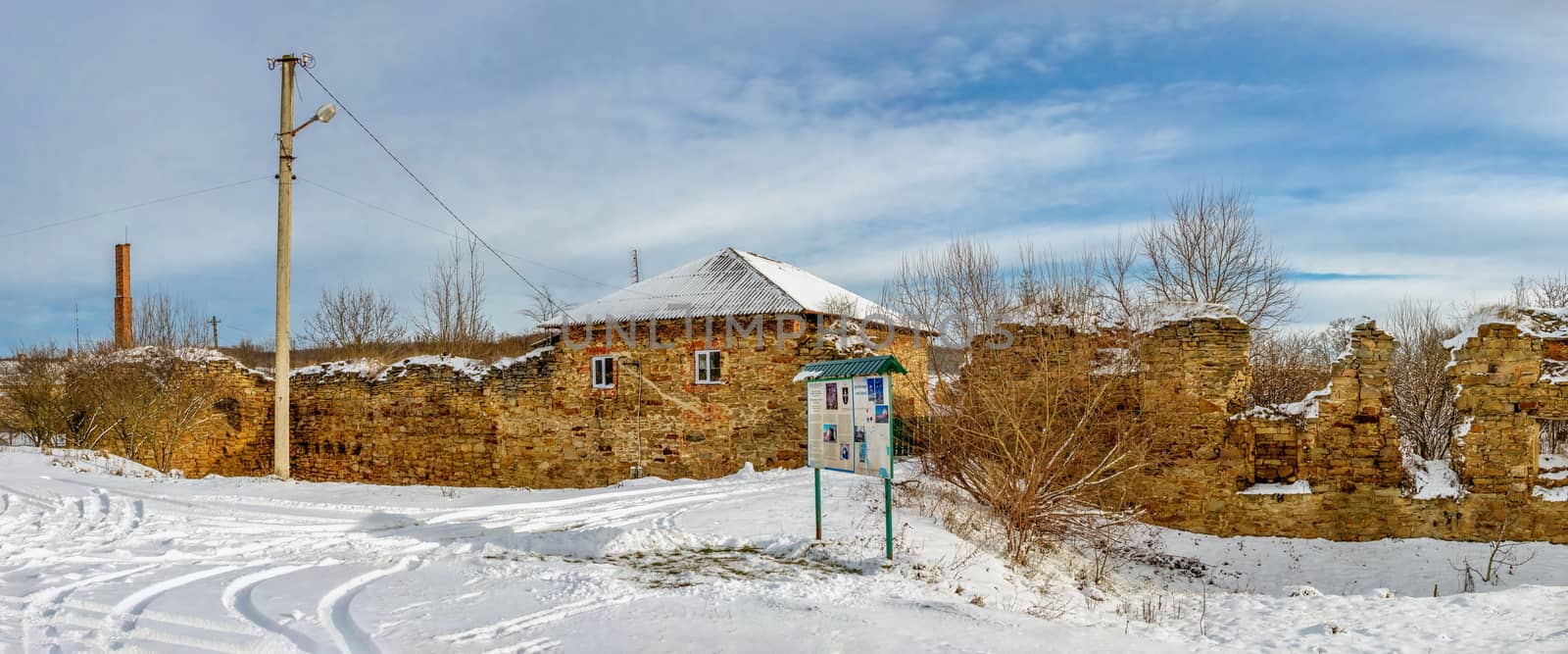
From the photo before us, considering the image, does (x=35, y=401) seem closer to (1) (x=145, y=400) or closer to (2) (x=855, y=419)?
(1) (x=145, y=400)

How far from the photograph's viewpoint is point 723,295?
748 inches

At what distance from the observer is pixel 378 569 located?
283 inches

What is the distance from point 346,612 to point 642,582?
1942mm

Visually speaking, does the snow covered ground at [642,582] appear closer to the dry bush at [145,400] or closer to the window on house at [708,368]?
the window on house at [708,368]

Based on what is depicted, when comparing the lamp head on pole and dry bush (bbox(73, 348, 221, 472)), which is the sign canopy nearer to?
the lamp head on pole

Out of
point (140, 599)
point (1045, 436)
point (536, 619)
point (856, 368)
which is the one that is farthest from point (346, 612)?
point (1045, 436)

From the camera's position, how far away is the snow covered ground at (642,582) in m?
5.57

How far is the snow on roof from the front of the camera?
18281mm

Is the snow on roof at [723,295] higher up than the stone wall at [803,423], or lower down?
higher up

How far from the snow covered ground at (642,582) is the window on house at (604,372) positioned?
23.1 feet

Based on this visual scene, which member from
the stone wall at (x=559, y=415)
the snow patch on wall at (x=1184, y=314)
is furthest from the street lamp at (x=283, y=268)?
the snow patch on wall at (x=1184, y=314)

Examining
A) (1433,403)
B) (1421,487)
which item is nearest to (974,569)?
(1421,487)

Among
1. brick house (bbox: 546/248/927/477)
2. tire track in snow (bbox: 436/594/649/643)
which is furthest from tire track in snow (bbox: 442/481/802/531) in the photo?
brick house (bbox: 546/248/927/477)

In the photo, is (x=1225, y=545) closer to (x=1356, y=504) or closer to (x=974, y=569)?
(x=1356, y=504)
